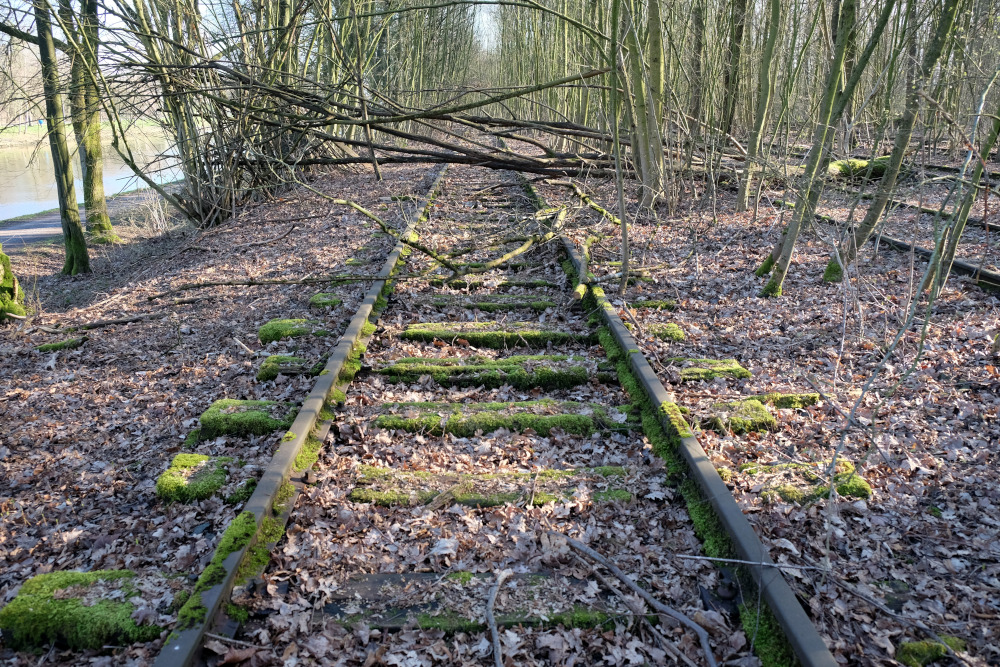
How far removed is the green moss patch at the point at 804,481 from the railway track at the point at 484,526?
0.39m

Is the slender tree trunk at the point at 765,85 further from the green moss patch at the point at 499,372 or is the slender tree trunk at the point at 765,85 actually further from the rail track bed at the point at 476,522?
the rail track bed at the point at 476,522

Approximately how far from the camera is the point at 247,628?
2.63m

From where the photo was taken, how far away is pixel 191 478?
359 centimetres

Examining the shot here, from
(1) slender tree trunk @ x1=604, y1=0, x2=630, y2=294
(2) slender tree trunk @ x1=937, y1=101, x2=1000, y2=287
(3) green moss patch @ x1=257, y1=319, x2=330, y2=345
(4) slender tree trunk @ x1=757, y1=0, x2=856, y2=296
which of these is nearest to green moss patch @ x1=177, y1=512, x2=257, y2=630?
(3) green moss patch @ x1=257, y1=319, x2=330, y2=345

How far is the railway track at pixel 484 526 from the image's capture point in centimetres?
260

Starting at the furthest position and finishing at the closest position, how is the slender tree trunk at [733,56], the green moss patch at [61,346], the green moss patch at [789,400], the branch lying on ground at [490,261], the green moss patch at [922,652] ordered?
the slender tree trunk at [733,56] < the branch lying on ground at [490,261] < the green moss patch at [61,346] < the green moss patch at [789,400] < the green moss patch at [922,652]

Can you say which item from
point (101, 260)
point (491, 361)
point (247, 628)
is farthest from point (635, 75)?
point (101, 260)

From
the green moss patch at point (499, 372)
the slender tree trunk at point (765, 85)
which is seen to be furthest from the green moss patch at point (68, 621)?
the slender tree trunk at point (765, 85)

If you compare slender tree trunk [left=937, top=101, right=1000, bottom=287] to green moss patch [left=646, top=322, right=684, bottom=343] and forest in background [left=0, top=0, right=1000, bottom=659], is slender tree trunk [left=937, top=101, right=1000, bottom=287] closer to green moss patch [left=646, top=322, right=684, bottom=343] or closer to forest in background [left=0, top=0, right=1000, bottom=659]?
forest in background [left=0, top=0, right=1000, bottom=659]

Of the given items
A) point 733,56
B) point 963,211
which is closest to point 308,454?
point 963,211

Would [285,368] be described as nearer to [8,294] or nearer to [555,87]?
[8,294]

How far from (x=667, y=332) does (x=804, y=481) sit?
2.22 metres

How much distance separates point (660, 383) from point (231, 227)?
31.3ft

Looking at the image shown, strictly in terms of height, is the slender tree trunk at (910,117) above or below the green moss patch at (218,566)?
above
